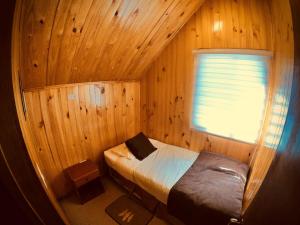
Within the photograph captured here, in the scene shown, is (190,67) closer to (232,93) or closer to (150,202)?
(232,93)

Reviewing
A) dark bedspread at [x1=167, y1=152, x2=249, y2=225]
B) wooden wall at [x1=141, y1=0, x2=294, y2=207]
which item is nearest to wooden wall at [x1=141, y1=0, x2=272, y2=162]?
wooden wall at [x1=141, y1=0, x2=294, y2=207]

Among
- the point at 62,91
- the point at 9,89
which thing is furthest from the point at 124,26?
the point at 9,89

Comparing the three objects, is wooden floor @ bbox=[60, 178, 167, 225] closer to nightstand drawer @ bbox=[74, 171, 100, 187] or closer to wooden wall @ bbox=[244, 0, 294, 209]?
nightstand drawer @ bbox=[74, 171, 100, 187]

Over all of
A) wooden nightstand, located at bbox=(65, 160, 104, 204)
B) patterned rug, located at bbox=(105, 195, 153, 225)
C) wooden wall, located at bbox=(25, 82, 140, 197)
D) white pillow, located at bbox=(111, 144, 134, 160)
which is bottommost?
patterned rug, located at bbox=(105, 195, 153, 225)

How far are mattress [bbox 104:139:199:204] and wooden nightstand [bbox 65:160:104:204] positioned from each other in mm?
283

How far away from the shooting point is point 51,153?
6.61ft

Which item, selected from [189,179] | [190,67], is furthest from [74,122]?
[190,67]

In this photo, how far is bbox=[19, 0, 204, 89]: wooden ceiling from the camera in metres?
1.23

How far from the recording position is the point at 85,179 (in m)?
2.07

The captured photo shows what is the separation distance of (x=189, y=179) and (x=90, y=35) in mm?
1864

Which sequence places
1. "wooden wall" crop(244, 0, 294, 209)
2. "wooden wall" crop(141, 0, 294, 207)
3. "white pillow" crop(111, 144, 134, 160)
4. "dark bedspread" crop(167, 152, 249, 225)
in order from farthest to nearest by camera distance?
1. "white pillow" crop(111, 144, 134, 160)
2. "wooden wall" crop(141, 0, 294, 207)
3. "dark bedspread" crop(167, 152, 249, 225)
4. "wooden wall" crop(244, 0, 294, 209)

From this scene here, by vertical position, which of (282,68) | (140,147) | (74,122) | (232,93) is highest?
(282,68)

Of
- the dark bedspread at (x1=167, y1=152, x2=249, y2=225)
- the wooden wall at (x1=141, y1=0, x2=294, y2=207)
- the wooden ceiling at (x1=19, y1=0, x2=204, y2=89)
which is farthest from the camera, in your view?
the wooden wall at (x1=141, y1=0, x2=294, y2=207)

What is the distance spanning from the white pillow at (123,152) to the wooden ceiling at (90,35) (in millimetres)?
1089
